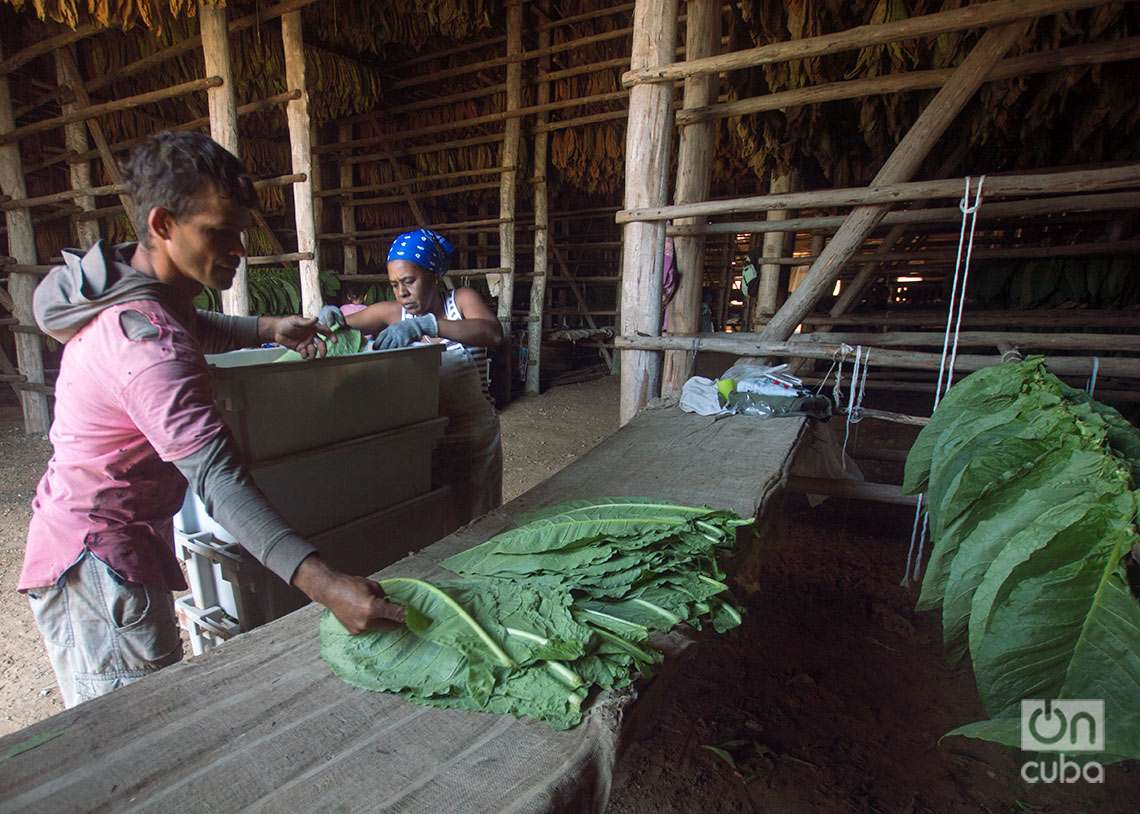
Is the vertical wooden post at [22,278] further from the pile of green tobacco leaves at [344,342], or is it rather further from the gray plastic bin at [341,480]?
the gray plastic bin at [341,480]

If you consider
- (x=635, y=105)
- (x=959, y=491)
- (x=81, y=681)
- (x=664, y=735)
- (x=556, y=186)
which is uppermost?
(x=556, y=186)

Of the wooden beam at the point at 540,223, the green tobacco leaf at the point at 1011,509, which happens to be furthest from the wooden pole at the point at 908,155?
the wooden beam at the point at 540,223

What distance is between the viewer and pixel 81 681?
1677 millimetres

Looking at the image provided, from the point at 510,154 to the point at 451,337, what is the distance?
258 inches

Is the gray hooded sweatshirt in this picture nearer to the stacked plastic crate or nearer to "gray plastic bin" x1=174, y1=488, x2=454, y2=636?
the stacked plastic crate

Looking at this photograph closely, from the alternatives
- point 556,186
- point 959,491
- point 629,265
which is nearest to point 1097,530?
point 959,491

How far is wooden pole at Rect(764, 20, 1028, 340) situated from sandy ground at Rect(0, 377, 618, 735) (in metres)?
3.12

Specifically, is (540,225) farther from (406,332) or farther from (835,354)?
(406,332)

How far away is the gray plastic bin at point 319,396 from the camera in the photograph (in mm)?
1884

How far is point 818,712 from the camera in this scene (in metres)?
2.79

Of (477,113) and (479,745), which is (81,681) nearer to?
(479,745)

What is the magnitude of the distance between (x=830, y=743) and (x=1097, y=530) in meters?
1.95

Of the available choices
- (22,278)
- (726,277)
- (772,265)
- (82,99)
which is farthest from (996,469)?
(726,277)

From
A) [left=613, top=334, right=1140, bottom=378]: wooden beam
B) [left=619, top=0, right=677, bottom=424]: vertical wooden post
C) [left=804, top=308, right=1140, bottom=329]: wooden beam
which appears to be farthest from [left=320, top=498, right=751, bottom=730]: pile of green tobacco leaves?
[left=804, top=308, right=1140, bottom=329]: wooden beam
